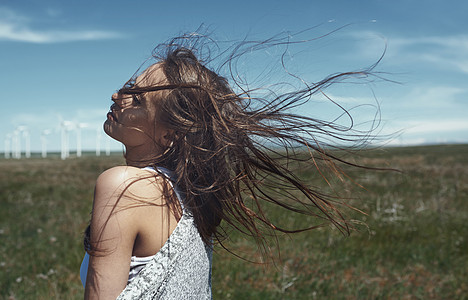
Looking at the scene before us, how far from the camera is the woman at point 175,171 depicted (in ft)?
4.70

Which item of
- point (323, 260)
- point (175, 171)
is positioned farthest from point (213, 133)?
point (323, 260)

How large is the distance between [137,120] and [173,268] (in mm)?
629

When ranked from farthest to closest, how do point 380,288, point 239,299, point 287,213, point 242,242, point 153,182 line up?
point 287,213
point 242,242
point 380,288
point 239,299
point 153,182

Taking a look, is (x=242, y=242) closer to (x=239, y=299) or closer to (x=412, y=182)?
(x=239, y=299)

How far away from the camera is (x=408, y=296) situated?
13.9ft

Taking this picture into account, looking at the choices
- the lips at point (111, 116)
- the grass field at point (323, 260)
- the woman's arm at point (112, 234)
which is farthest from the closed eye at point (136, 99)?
the grass field at point (323, 260)

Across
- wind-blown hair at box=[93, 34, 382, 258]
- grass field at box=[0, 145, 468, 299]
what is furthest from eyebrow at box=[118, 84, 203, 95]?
A: grass field at box=[0, 145, 468, 299]

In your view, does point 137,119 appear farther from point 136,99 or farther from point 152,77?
point 152,77

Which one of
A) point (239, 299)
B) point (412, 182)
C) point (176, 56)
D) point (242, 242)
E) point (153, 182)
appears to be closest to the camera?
point (153, 182)

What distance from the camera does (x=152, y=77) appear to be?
184 cm

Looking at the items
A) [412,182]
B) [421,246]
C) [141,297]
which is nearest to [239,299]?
[141,297]

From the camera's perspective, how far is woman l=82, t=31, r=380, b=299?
1434mm

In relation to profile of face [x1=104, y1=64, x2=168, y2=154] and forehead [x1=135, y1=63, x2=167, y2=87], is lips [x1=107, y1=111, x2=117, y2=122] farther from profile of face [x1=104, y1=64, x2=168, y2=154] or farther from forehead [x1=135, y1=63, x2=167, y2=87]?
forehead [x1=135, y1=63, x2=167, y2=87]

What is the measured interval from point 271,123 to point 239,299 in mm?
2519
